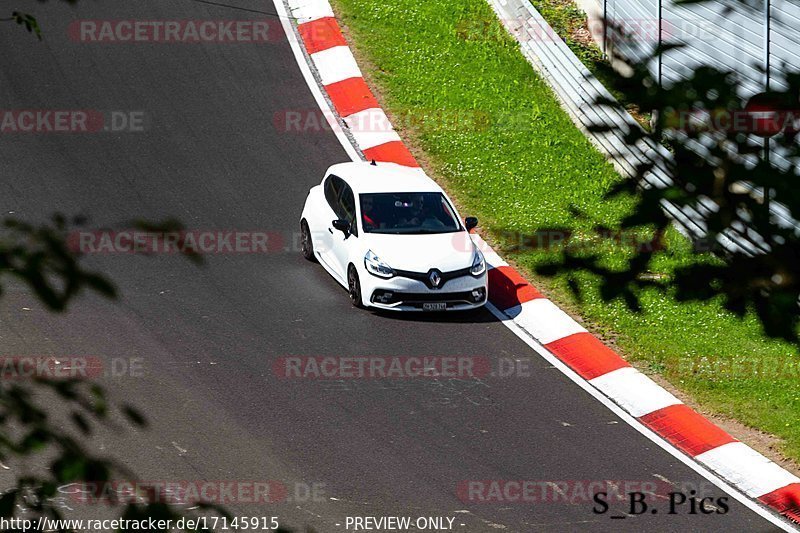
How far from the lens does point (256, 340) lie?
13383mm

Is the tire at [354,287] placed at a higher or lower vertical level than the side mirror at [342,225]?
lower

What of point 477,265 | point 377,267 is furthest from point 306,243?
point 477,265

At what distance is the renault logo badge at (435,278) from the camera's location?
14.3 metres

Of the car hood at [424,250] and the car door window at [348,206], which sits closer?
the car hood at [424,250]

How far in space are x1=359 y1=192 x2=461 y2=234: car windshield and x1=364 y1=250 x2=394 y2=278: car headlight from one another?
1.82ft

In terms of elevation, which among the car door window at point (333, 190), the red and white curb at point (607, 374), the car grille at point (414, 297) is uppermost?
the car door window at point (333, 190)

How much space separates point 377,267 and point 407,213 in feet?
3.51

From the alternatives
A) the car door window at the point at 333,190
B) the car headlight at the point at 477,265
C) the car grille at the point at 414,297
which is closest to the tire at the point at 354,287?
the car grille at the point at 414,297

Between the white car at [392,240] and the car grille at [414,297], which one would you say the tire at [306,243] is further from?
the car grille at [414,297]

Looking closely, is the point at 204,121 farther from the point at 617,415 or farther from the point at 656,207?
the point at 656,207

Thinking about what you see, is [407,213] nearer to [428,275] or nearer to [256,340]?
[428,275]

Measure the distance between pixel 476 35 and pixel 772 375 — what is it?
9.61 m

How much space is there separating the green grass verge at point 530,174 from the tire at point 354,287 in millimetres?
1974

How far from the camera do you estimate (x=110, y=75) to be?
64.8 ft
